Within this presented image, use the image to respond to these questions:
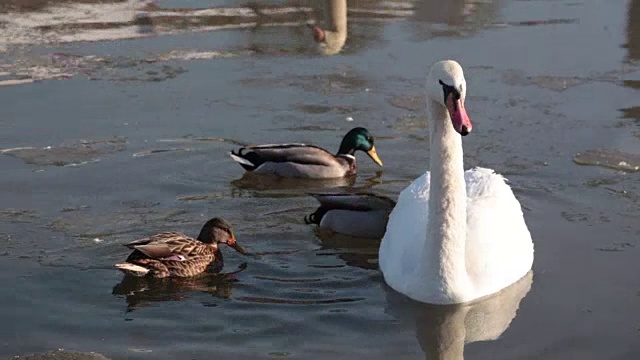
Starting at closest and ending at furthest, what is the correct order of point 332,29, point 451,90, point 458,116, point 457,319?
point 458,116, point 451,90, point 457,319, point 332,29

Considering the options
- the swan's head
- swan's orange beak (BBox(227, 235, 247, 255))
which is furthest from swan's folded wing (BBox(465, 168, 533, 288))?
swan's orange beak (BBox(227, 235, 247, 255))

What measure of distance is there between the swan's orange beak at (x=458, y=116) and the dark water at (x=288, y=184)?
1093 mm

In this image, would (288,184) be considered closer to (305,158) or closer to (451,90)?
(305,158)

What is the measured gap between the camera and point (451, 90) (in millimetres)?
6703

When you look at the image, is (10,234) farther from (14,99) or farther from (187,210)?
(14,99)

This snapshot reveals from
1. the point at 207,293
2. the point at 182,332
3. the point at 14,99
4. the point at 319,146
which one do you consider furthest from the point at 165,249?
the point at 14,99

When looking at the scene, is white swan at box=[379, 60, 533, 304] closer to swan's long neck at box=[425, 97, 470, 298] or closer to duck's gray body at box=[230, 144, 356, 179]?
swan's long neck at box=[425, 97, 470, 298]

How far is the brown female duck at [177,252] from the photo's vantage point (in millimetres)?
7449

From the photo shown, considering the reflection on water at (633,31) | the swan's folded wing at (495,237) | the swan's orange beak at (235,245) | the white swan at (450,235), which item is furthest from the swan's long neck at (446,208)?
the reflection on water at (633,31)

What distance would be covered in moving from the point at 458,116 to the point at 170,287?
2155 millimetres

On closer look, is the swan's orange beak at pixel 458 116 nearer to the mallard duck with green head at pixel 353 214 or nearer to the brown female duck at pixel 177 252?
the brown female duck at pixel 177 252

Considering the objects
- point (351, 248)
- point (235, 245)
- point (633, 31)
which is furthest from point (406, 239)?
point (633, 31)

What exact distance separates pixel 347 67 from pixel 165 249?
5.65m

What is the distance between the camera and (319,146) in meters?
10.6
